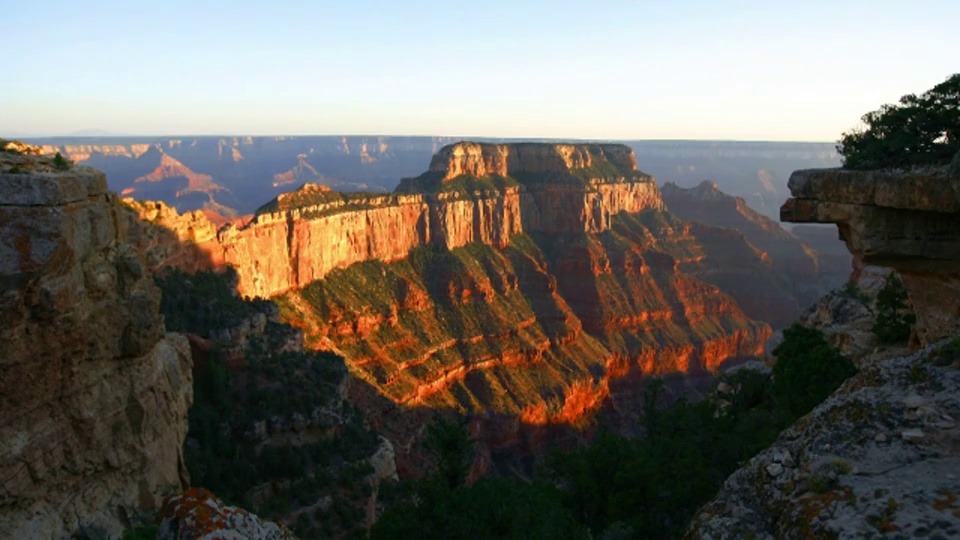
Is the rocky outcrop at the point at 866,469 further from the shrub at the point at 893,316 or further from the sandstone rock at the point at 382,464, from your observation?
the sandstone rock at the point at 382,464

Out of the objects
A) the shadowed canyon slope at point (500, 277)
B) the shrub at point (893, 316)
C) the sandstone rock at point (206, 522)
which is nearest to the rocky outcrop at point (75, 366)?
the sandstone rock at point (206, 522)

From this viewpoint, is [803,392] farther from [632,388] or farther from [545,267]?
[545,267]

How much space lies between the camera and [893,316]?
106 feet

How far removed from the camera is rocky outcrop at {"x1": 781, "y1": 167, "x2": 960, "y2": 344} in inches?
746

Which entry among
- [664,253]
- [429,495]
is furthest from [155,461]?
[664,253]

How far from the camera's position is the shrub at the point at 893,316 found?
1253 inches

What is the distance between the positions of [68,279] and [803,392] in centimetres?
2638

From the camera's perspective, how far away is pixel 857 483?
7.20 metres

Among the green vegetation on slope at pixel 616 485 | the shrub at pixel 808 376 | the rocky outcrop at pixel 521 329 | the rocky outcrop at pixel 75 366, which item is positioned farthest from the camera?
the rocky outcrop at pixel 521 329

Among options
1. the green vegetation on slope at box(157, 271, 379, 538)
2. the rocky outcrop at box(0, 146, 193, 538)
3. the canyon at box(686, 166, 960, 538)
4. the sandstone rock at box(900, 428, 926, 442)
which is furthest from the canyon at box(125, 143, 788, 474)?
the sandstone rock at box(900, 428, 926, 442)

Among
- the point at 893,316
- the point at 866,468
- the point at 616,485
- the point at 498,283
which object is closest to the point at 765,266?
the point at 498,283

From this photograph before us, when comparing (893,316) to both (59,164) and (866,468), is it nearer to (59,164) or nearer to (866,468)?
(866,468)

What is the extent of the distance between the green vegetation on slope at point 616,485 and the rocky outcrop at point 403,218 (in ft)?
103

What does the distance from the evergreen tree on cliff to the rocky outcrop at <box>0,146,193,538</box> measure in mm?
23830
